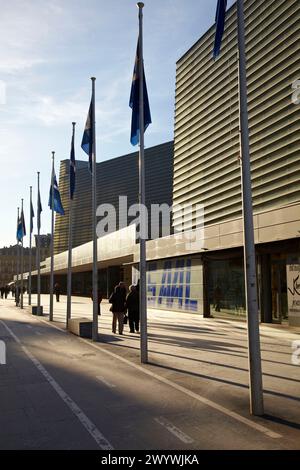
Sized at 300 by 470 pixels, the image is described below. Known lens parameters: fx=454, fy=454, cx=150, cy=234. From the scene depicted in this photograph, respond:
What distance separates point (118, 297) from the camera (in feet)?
56.8

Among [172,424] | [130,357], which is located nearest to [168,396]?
[172,424]

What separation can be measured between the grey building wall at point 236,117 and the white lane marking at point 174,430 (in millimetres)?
13831

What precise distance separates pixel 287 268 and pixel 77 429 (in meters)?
14.2

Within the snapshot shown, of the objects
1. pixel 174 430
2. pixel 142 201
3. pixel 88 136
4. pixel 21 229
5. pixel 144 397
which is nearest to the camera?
pixel 174 430

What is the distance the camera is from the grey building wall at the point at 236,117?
19.4 meters

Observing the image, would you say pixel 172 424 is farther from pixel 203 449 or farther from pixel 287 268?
pixel 287 268

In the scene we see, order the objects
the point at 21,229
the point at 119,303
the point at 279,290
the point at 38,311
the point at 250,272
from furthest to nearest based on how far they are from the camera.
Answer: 1. the point at 21,229
2. the point at 38,311
3. the point at 279,290
4. the point at 119,303
5. the point at 250,272

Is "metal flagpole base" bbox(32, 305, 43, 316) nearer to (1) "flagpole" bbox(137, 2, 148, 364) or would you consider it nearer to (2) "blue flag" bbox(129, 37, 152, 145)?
(1) "flagpole" bbox(137, 2, 148, 364)

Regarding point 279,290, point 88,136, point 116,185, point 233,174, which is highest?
point 116,185

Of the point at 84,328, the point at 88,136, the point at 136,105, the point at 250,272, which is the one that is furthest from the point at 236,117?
the point at 250,272

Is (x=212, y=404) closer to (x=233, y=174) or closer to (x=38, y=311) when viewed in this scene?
(x=233, y=174)

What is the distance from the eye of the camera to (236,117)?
23.3m

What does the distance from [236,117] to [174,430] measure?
1965 cm
